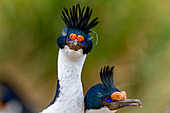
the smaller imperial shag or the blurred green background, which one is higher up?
the blurred green background

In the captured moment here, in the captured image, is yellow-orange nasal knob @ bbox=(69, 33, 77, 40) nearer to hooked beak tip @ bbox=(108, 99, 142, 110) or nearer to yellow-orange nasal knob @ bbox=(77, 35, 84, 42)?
yellow-orange nasal knob @ bbox=(77, 35, 84, 42)

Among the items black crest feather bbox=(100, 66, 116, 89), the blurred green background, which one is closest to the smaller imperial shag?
black crest feather bbox=(100, 66, 116, 89)

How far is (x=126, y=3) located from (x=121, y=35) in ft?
1.79

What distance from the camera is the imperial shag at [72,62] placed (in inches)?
77.6

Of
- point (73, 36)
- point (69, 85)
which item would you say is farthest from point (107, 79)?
point (73, 36)

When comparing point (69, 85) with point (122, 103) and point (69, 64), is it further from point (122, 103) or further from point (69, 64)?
point (122, 103)

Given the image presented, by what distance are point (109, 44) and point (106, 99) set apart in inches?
140

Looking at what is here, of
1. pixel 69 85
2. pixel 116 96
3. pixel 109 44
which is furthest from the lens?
pixel 109 44

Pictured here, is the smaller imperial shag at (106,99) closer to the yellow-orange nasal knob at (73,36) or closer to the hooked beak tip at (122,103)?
the hooked beak tip at (122,103)

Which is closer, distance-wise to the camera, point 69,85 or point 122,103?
point 122,103

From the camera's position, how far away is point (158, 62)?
5.21m

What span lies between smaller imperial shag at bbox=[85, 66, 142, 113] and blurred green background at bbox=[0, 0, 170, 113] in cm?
306

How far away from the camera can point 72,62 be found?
201cm

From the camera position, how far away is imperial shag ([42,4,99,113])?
1.97 meters
